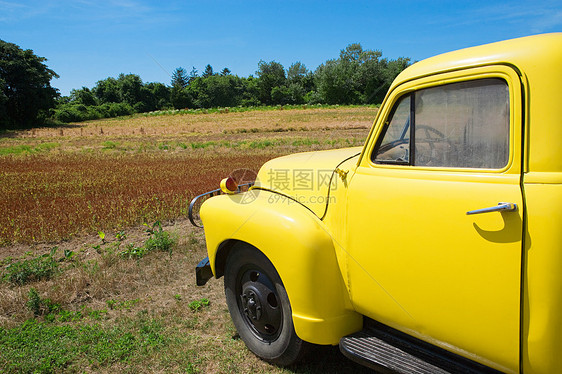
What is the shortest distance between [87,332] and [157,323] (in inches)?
24.2

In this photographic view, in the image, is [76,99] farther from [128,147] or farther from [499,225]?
[499,225]

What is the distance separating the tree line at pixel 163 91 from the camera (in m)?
46.6

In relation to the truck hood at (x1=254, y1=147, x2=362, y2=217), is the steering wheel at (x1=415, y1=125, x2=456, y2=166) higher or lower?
higher

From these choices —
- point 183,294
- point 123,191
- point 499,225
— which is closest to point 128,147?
point 123,191

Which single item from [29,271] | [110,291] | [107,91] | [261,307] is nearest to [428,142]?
[261,307]

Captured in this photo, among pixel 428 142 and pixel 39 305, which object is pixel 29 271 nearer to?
pixel 39 305

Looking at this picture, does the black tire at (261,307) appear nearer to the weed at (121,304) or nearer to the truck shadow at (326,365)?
the truck shadow at (326,365)

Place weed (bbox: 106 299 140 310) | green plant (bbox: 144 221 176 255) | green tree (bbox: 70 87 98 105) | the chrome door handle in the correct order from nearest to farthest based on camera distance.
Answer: the chrome door handle, weed (bbox: 106 299 140 310), green plant (bbox: 144 221 176 255), green tree (bbox: 70 87 98 105)

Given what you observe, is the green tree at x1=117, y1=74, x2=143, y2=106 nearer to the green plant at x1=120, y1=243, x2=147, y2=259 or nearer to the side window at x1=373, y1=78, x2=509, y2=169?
the green plant at x1=120, y1=243, x2=147, y2=259

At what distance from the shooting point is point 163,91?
9800cm

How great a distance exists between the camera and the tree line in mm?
46625

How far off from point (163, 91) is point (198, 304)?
332ft

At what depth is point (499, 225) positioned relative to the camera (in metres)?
1.72

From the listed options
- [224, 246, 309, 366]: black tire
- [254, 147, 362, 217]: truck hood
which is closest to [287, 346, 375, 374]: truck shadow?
[224, 246, 309, 366]: black tire
